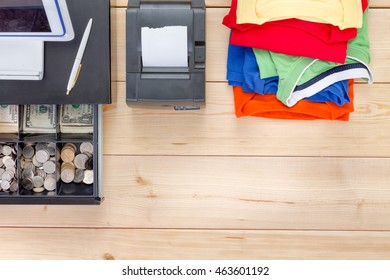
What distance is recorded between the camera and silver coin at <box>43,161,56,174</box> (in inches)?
42.7

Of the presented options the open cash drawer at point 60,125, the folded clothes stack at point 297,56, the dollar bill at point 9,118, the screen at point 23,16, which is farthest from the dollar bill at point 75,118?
the folded clothes stack at point 297,56

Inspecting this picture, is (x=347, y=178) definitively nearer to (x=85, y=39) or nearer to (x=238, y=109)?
(x=238, y=109)

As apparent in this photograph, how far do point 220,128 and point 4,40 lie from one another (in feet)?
1.71

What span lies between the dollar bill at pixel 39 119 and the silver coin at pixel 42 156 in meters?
0.05

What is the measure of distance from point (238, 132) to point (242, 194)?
0.50ft

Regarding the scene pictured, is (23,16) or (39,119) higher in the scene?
(23,16)

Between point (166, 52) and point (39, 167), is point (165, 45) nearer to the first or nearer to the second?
point (166, 52)

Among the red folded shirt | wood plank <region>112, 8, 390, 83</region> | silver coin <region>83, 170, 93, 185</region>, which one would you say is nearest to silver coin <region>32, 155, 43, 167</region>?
silver coin <region>83, 170, 93, 185</region>

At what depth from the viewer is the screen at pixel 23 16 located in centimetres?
85

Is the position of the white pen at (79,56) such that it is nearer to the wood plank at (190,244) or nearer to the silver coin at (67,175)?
the silver coin at (67,175)

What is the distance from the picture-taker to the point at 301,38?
41.3 inches

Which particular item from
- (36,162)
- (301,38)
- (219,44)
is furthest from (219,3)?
(36,162)
